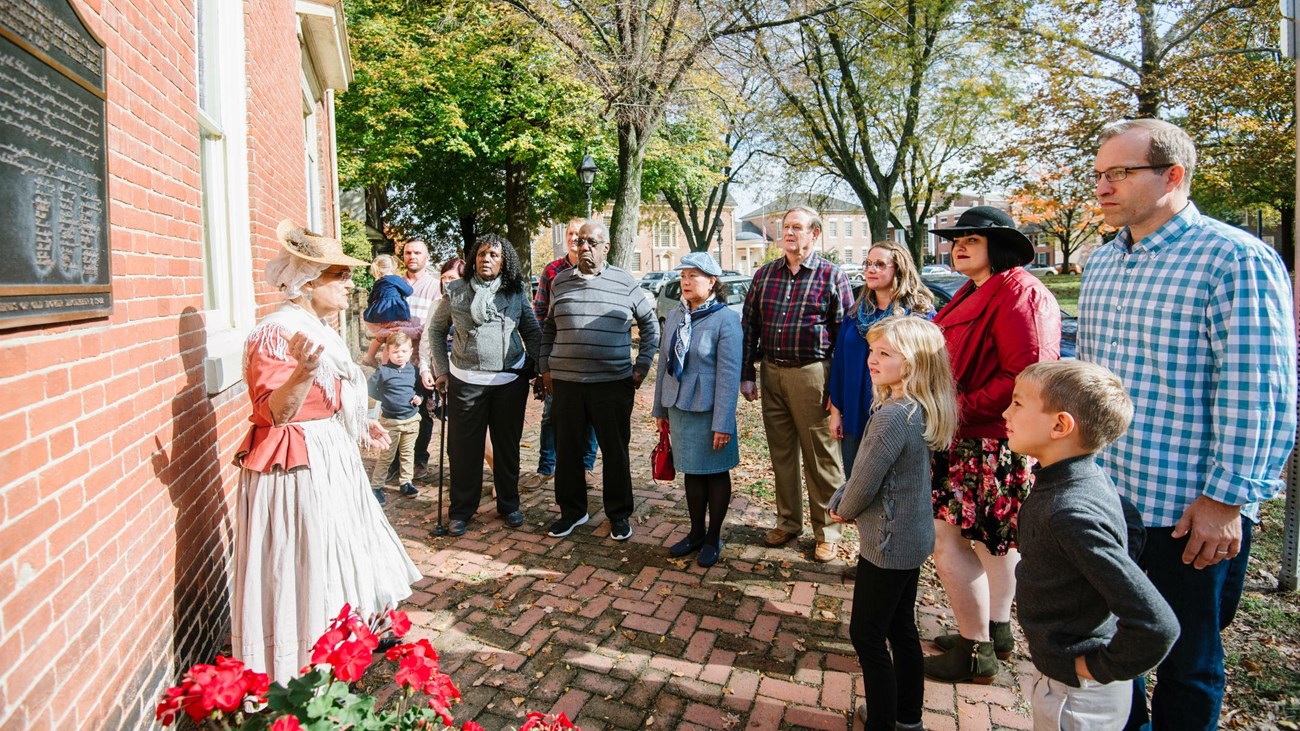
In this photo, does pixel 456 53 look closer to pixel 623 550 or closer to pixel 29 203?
pixel 623 550

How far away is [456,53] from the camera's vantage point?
56.3 ft

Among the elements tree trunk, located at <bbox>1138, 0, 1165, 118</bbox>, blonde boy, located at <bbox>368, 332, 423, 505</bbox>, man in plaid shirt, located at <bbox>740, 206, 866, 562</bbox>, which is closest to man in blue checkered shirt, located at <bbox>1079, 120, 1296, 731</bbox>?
man in plaid shirt, located at <bbox>740, 206, 866, 562</bbox>

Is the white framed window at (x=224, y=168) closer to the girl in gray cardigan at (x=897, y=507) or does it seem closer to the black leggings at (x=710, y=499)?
the black leggings at (x=710, y=499)

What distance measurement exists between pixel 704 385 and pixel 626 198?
319 inches

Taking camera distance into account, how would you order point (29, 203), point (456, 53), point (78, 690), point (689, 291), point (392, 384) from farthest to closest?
point (456, 53)
point (392, 384)
point (689, 291)
point (78, 690)
point (29, 203)

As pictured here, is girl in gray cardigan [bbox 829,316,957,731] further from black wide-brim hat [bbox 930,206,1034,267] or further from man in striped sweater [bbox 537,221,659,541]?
man in striped sweater [bbox 537,221,659,541]

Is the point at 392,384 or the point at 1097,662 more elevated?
the point at 392,384

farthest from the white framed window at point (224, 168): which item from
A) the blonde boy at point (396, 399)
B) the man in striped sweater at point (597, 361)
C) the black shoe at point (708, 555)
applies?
the black shoe at point (708, 555)

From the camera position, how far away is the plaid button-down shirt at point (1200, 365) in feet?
7.18

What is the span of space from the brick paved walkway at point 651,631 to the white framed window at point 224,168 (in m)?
1.87

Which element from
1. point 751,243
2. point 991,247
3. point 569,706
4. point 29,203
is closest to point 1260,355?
point 991,247

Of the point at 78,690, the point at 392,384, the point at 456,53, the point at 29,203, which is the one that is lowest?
the point at 78,690

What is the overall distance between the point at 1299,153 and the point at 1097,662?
3.12 meters

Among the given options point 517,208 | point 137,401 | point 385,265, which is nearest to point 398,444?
point 385,265
